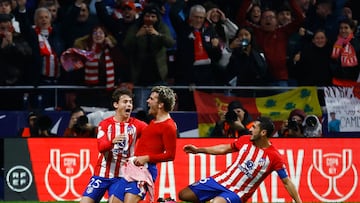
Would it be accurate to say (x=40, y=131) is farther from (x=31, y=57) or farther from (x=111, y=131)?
(x=111, y=131)

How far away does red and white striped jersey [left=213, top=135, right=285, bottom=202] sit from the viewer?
14008mm

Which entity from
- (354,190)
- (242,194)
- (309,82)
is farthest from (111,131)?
(309,82)

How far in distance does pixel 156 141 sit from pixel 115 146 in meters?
0.63

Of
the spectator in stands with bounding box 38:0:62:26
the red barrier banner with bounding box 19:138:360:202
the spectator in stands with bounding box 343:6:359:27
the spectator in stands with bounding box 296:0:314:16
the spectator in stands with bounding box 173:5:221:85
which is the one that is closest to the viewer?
the red barrier banner with bounding box 19:138:360:202

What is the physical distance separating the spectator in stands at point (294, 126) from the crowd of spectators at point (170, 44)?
1382mm

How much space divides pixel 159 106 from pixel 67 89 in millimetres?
6880

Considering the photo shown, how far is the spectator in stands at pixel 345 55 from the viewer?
20.5 meters

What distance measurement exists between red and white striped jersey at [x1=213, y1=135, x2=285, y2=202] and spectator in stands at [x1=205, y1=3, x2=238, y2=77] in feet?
20.9

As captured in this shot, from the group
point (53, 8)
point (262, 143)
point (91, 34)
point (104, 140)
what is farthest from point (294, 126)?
point (104, 140)

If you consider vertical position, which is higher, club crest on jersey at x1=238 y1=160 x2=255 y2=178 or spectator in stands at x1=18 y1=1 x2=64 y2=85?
spectator in stands at x1=18 y1=1 x2=64 y2=85

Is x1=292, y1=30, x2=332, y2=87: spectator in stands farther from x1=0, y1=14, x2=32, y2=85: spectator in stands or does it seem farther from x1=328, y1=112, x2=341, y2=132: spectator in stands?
x1=0, y1=14, x2=32, y2=85: spectator in stands

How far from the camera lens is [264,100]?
20.3 meters

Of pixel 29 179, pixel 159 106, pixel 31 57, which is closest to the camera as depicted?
pixel 159 106

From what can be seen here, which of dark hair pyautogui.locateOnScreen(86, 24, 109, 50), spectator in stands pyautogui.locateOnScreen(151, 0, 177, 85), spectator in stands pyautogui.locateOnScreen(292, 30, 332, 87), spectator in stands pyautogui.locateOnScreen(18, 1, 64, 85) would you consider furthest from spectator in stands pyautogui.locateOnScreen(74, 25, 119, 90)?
spectator in stands pyautogui.locateOnScreen(292, 30, 332, 87)
